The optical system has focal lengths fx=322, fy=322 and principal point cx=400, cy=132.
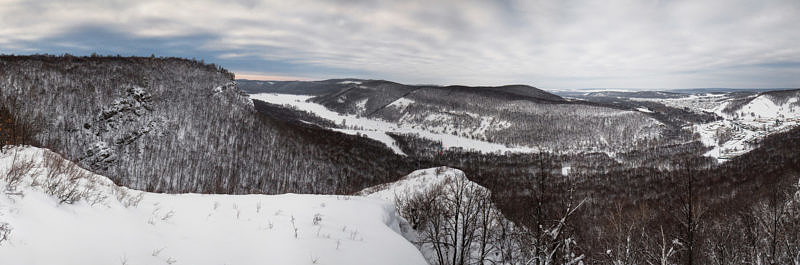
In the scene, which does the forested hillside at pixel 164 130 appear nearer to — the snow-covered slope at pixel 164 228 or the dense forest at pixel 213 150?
the dense forest at pixel 213 150

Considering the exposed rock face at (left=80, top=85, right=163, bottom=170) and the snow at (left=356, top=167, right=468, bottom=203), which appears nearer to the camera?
the snow at (left=356, top=167, right=468, bottom=203)

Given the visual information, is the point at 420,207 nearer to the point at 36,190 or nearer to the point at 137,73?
the point at 36,190

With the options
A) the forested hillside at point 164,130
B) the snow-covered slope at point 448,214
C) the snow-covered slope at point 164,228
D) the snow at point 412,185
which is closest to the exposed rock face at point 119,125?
the forested hillside at point 164,130

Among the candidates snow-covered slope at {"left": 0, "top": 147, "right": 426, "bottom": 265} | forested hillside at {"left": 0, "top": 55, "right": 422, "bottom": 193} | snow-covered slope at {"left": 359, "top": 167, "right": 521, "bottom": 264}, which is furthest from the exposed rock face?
snow-covered slope at {"left": 0, "top": 147, "right": 426, "bottom": 265}

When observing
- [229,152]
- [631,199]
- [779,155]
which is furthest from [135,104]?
[779,155]

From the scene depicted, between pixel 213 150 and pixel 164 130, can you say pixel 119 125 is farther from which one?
pixel 213 150

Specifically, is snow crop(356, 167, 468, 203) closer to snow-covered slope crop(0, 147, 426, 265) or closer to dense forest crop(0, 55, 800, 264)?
dense forest crop(0, 55, 800, 264)
